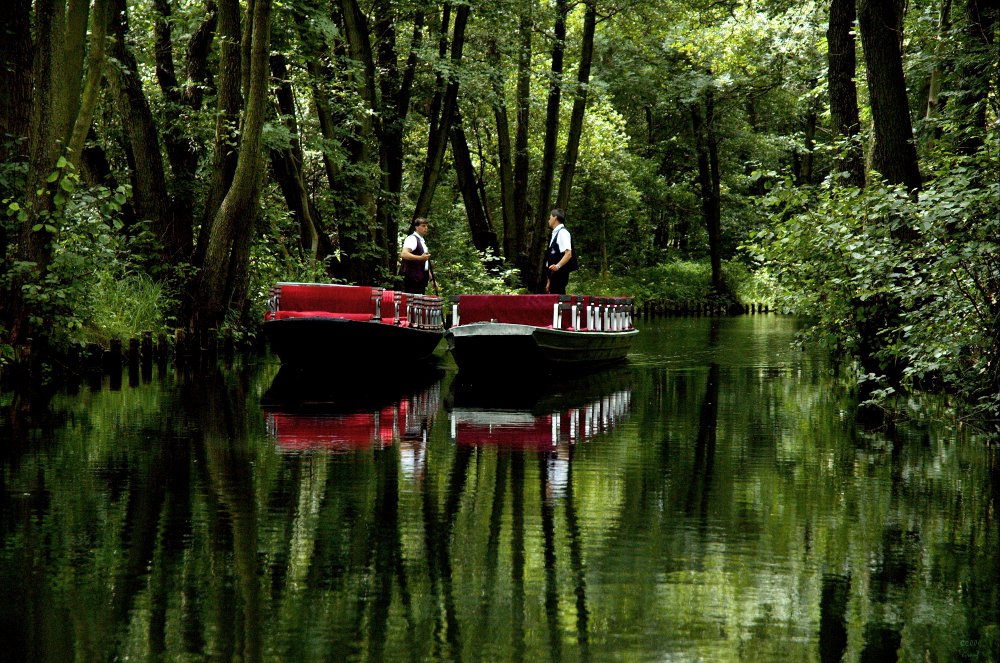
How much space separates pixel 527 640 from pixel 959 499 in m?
4.10

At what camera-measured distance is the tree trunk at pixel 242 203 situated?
755 inches

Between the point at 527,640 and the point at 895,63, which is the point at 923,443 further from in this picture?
the point at 527,640

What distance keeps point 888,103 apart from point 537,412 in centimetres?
519

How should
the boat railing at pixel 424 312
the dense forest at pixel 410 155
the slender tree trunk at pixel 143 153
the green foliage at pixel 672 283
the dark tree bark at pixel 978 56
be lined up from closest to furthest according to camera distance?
the dense forest at pixel 410 155 < the dark tree bark at pixel 978 56 < the boat railing at pixel 424 312 < the slender tree trunk at pixel 143 153 < the green foliage at pixel 672 283

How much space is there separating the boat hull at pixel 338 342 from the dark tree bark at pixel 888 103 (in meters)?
7.33

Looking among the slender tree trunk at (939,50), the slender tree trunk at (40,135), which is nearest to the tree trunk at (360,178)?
the slender tree trunk at (40,135)

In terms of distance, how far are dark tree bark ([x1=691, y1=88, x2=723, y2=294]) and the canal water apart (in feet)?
127

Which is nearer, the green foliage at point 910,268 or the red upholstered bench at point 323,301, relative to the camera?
the green foliage at point 910,268

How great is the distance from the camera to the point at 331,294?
18.2 m

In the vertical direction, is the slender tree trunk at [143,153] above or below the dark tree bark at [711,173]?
below

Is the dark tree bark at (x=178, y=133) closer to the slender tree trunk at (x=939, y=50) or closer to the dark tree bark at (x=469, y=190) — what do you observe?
the dark tree bark at (x=469, y=190)

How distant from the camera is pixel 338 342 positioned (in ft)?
57.2

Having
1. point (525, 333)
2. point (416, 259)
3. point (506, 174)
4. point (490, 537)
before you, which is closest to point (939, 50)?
point (525, 333)

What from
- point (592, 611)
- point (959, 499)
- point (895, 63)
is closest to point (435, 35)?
point (895, 63)
